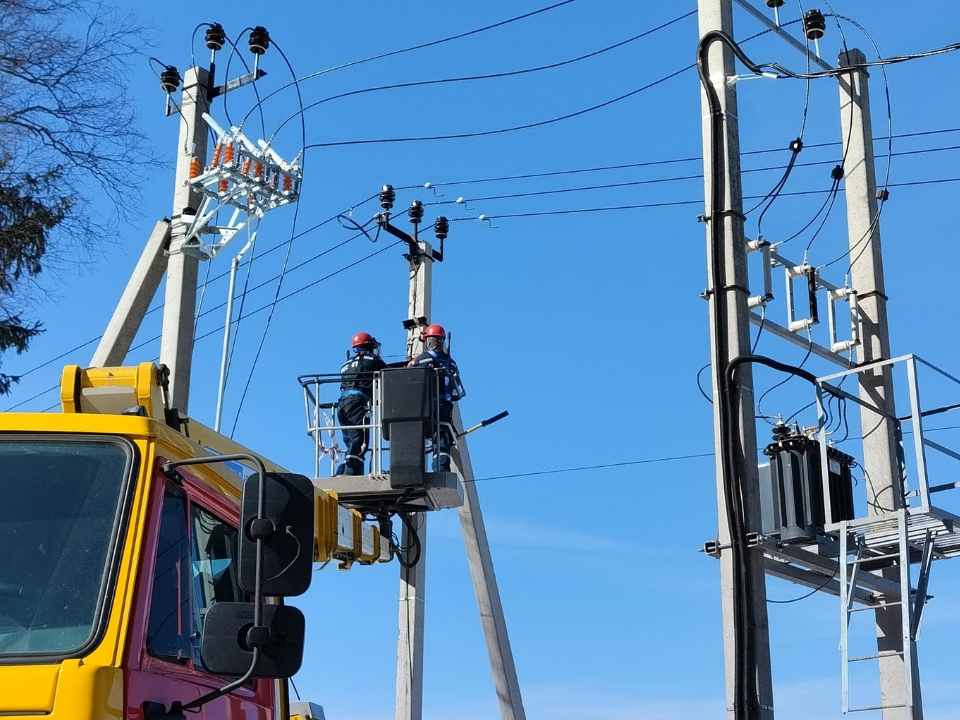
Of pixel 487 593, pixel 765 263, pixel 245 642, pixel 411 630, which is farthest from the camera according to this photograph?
pixel 487 593

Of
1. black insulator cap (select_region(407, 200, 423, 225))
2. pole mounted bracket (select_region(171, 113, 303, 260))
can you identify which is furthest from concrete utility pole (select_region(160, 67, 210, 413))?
black insulator cap (select_region(407, 200, 423, 225))

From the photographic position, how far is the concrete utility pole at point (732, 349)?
8.84 meters

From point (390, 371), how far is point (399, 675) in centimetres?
327

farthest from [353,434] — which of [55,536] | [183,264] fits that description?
[55,536]

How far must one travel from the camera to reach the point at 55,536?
409cm

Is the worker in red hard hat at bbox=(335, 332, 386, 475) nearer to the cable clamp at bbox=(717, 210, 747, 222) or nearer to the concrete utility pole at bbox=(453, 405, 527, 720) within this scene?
the concrete utility pole at bbox=(453, 405, 527, 720)

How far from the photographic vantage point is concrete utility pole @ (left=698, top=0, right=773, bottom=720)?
8.84m

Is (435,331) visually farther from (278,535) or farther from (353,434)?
(278,535)

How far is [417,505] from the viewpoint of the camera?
12.7 metres

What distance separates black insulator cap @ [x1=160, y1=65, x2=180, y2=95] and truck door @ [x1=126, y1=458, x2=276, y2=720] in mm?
7989

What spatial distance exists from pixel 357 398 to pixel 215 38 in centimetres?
379

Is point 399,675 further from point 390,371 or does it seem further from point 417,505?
point 390,371

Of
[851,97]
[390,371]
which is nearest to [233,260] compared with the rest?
[390,371]

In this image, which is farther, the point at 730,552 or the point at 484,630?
the point at 484,630
